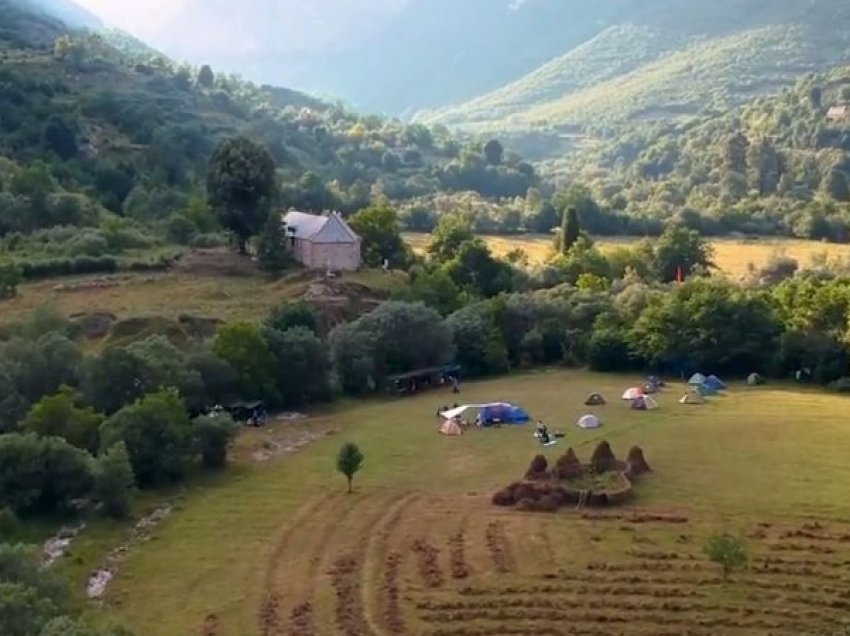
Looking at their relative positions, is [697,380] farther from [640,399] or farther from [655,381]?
[640,399]

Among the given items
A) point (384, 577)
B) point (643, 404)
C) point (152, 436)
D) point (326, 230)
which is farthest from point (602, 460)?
point (326, 230)

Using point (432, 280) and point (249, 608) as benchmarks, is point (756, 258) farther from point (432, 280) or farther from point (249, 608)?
point (249, 608)

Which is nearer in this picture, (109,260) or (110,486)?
(110,486)

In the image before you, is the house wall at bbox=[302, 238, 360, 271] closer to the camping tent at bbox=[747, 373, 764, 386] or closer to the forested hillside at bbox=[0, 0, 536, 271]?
the forested hillside at bbox=[0, 0, 536, 271]

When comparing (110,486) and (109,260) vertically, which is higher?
(109,260)

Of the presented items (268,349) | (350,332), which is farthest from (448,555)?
(350,332)

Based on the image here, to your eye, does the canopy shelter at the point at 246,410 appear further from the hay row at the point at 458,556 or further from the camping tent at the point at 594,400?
the hay row at the point at 458,556
